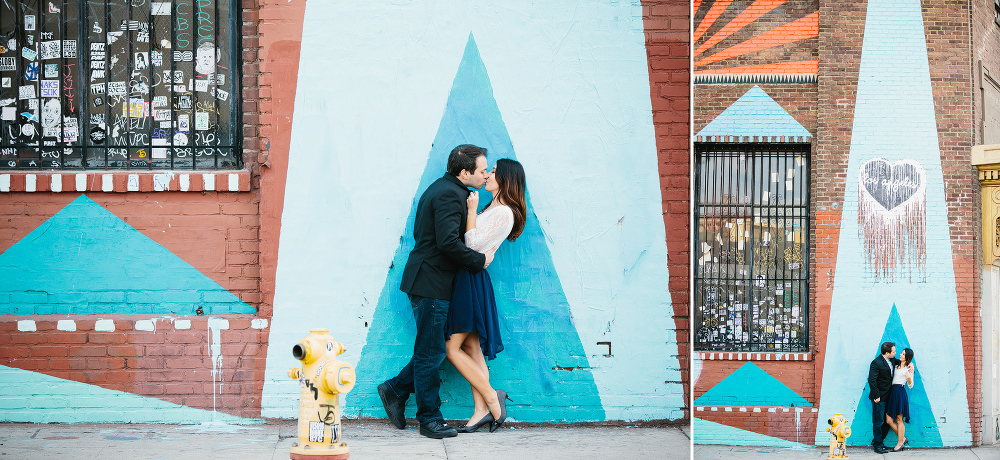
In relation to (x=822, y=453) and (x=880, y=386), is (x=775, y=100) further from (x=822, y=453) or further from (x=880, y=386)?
(x=822, y=453)

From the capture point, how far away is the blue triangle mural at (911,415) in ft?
21.2

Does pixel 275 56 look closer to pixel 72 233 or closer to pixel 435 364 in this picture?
pixel 72 233

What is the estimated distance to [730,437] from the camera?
21.4ft

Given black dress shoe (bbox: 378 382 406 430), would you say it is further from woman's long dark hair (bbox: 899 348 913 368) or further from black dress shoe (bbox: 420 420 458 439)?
woman's long dark hair (bbox: 899 348 913 368)

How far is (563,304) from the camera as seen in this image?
6.95 metres

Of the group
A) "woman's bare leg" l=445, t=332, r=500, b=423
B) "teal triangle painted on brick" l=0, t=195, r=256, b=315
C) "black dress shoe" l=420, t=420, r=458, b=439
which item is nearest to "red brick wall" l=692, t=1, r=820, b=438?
"woman's bare leg" l=445, t=332, r=500, b=423

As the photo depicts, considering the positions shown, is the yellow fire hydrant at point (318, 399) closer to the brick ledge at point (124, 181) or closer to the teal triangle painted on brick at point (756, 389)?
the brick ledge at point (124, 181)

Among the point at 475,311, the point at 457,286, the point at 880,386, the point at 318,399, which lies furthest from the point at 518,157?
the point at 880,386

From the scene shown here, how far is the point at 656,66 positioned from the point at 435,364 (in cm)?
263

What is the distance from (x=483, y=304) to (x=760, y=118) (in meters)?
2.19

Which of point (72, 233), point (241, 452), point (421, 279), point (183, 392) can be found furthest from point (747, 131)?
point (72, 233)

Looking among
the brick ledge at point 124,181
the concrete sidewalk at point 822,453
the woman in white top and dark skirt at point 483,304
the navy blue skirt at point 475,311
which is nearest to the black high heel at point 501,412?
the woman in white top and dark skirt at point 483,304

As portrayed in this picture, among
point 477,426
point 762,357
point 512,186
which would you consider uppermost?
point 512,186

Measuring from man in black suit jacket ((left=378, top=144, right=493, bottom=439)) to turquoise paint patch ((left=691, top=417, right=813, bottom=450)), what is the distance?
5.49 feet
